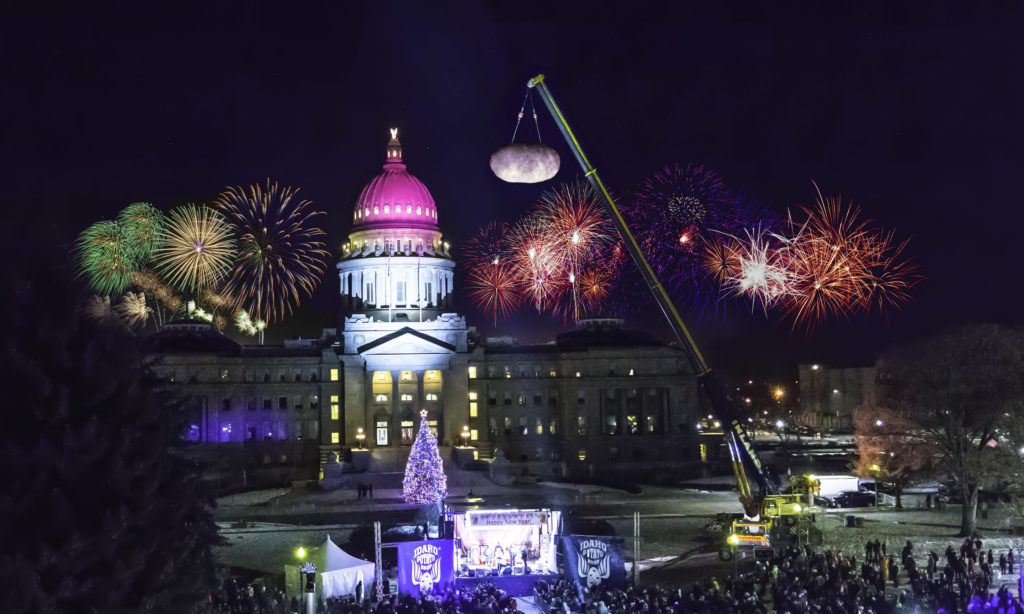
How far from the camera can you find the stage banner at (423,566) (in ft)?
94.0

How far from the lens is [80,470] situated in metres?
10.6

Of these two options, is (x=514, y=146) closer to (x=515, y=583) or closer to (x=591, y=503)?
(x=515, y=583)

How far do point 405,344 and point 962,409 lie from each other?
53.7m

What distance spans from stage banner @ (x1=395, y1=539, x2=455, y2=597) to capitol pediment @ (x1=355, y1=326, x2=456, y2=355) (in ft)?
198

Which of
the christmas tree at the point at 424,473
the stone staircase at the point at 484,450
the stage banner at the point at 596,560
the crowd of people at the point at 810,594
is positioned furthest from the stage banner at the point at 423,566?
the stone staircase at the point at 484,450

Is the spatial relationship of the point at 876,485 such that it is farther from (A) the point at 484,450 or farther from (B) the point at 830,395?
(B) the point at 830,395

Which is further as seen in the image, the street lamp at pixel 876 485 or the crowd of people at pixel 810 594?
the street lamp at pixel 876 485

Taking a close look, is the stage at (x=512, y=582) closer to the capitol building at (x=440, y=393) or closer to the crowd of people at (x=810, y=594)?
the crowd of people at (x=810, y=594)

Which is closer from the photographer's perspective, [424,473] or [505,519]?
[505,519]

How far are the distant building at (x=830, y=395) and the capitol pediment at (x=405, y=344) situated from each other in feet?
176

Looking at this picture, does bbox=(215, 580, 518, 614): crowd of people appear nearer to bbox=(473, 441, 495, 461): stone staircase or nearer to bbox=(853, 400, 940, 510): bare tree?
bbox=(853, 400, 940, 510): bare tree

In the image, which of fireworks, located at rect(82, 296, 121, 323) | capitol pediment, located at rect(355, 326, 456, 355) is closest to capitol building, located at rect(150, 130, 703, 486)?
capitol pediment, located at rect(355, 326, 456, 355)

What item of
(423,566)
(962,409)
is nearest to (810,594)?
(423,566)

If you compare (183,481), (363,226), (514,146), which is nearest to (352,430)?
(363,226)
